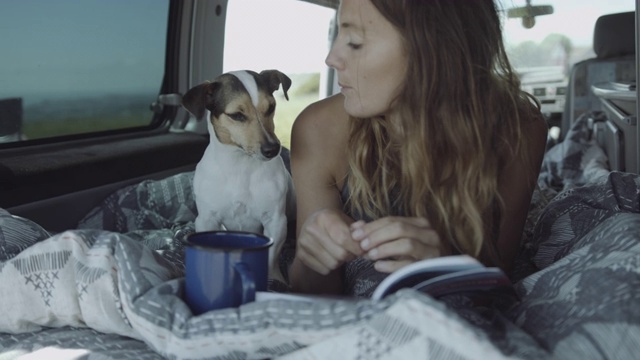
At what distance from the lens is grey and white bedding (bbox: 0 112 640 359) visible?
86 centimetres

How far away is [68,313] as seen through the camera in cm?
113

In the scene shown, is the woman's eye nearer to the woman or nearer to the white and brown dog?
the white and brown dog

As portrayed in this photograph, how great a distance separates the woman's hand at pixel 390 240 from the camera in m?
1.09

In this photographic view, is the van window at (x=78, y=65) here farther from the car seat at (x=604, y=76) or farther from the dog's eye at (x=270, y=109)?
the car seat at (x=604, y=76)

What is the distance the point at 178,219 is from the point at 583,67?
3.08m

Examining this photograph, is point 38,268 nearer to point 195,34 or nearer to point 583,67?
point 195,34

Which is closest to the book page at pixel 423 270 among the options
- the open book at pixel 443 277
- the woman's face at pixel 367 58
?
the open book at pixel 443 277

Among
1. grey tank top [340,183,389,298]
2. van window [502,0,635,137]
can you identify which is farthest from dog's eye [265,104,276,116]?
van window [502,0,635,137]

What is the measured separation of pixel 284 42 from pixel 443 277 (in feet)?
9.18

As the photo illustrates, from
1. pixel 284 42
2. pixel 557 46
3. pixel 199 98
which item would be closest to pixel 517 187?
pixel 199 98

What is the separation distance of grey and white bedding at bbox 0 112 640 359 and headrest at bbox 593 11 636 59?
3.15 metres

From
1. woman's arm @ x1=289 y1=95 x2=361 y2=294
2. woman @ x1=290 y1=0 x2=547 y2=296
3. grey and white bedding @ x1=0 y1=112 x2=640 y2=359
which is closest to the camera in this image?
grey and white bedding @ x1=0 y1=112 x2=640 y2=359

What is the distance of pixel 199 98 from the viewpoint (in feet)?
6.86

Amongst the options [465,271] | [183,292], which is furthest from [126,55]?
[465,271]
